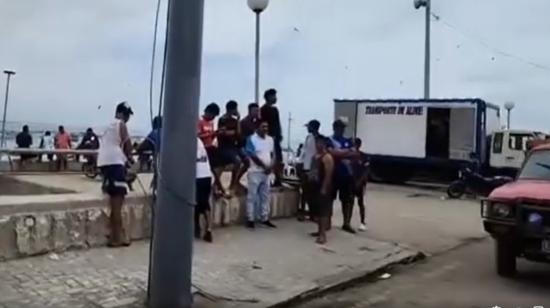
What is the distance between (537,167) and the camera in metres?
9.01

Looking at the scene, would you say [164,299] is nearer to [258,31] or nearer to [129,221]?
[129,221]

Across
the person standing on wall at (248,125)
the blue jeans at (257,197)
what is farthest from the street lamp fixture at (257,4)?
the blue jeans at (257,197)

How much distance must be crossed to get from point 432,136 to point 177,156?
65.7 ft

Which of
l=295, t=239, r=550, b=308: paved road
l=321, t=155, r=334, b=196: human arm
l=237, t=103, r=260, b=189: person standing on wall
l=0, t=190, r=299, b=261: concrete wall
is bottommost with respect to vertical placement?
l=295, t=239, r=550, b=308: paved road

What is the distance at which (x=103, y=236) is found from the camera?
8.23 m

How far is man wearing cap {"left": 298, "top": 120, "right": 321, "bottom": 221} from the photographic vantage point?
1086 centimetres

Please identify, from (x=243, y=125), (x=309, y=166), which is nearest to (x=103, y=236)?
(x=243, y=125)

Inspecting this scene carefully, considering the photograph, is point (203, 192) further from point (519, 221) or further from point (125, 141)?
point (519, 221)

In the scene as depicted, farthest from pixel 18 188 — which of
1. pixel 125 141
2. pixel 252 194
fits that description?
pixel 125 141

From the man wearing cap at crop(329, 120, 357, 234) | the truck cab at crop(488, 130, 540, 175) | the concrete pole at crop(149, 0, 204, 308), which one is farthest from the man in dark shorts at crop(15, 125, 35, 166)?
the concrete pole at crop(149, 0, 204, 308)

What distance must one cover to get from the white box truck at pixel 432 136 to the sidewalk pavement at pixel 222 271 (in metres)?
14.1

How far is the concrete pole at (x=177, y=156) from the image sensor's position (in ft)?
19.7

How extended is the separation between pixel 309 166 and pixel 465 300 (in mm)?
4570

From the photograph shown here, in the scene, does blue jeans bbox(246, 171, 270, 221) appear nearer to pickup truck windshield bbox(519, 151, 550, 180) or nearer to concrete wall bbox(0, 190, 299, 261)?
concrete wall bbox(0, 190, 299, 261)
